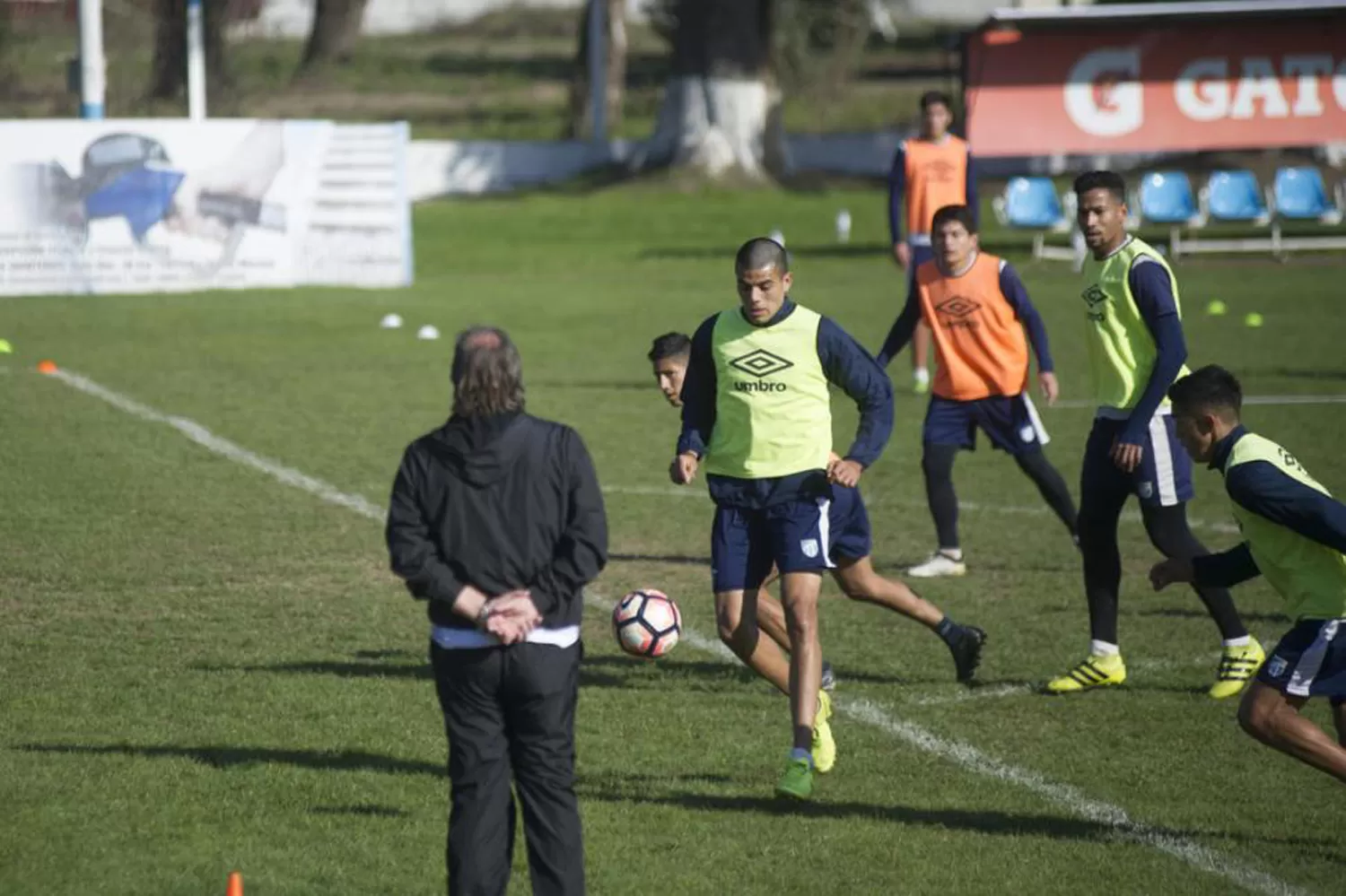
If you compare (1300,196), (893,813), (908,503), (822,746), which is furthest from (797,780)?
(1300,196)

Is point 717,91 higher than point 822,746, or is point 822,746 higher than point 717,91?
point 717,91

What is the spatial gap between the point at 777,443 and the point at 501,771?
92.1 inches

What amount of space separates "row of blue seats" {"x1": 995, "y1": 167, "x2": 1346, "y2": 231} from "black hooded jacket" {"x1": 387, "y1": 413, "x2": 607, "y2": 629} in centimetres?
2724

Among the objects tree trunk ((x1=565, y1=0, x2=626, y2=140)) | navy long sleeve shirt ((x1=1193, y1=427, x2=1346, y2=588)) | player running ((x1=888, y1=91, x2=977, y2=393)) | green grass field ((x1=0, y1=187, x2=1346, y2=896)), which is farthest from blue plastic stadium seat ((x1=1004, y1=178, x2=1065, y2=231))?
navy long sleeve shirt ((x1=1193, y1=427, x2=1346, y2=588))

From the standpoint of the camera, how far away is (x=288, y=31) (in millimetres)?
74500

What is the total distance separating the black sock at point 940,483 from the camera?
11.6 metres

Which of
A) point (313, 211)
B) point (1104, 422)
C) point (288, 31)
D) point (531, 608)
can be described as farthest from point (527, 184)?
point (531, 608)

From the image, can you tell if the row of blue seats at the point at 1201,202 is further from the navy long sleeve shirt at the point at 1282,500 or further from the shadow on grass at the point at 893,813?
the navy long sleeve shirt at the point at 1282,500

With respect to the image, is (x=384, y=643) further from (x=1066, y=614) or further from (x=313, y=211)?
(x=313, y=211)

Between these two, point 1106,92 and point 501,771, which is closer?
point 501,771

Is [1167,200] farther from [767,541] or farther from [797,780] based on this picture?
[797,780]

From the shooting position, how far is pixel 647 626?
26.7 ft

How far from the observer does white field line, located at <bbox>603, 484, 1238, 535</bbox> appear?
13.7 metres

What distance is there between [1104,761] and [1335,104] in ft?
91.9
